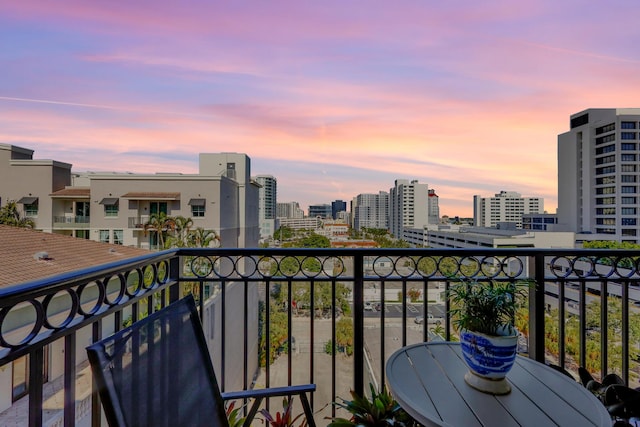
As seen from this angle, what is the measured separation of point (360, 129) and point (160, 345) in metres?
8.75

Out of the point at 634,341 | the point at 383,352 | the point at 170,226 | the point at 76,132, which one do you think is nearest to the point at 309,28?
the point at 383,352

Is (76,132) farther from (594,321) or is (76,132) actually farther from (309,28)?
(594,321)

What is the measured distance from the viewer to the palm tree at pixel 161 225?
1838cm

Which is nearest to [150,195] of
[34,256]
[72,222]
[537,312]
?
[72,222]

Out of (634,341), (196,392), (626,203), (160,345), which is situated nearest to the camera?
(160,345)

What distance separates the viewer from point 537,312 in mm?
1969

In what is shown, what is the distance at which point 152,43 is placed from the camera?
17.4 ft

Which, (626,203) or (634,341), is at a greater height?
(626,203)

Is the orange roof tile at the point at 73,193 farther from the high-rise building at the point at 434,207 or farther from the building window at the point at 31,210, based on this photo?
the high-rise building at the point at 434,207

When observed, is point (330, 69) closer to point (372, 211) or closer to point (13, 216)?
point (13, 216)

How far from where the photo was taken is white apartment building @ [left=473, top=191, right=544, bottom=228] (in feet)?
147

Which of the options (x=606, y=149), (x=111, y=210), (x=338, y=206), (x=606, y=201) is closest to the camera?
(x=111, y=210)

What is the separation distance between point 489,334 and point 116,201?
860 inches

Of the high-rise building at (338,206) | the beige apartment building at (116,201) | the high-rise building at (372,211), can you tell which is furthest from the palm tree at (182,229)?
the high-rise building at (338,206)
